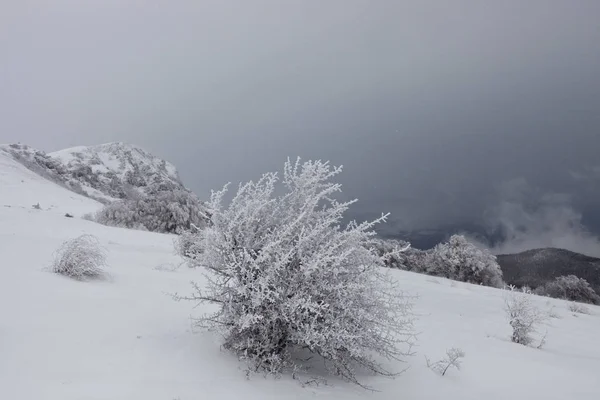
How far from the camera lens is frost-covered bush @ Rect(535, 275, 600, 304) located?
95.9 feet

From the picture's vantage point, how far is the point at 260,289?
16.4 feet

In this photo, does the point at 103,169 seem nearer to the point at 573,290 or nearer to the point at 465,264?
the point at 465,264

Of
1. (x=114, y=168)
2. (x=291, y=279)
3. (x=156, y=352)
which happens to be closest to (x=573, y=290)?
(x=291, y=279)

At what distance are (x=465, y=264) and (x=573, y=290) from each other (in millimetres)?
8776

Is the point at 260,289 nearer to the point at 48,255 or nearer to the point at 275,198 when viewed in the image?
the point at 275,198

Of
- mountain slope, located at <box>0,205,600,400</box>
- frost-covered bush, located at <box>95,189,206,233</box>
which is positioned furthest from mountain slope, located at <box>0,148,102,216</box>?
mountain slope, located at <box>0,205,600,400</box>

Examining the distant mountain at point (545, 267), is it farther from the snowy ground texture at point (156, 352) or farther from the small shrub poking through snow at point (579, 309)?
the snowy ground texture at point (156, 352)

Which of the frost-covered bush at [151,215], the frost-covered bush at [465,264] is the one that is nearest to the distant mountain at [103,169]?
the frost-covered bush at [151,215]

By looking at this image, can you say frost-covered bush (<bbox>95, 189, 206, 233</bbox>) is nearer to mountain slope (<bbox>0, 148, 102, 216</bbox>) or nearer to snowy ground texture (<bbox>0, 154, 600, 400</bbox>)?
mountain slope (<bbox>0, 148, 102, 216</bbox>)

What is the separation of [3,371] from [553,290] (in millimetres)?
33300

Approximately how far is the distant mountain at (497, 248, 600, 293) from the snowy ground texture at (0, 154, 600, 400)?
974 inches

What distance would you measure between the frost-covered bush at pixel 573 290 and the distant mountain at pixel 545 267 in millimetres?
1220

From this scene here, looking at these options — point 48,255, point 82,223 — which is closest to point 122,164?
point 82,223

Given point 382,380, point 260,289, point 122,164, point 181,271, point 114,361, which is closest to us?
point 114,361
